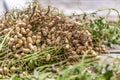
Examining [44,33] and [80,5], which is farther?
[80,5]

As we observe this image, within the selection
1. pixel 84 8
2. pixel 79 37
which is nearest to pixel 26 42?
pixel 79 37

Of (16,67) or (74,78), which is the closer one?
(74,78)

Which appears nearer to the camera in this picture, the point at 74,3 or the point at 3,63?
the point at 3,63

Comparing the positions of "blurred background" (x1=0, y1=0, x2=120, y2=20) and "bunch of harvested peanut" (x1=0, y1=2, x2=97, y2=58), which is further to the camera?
"blurred background" (x1=0, y1=0, x2=120, y2=20)

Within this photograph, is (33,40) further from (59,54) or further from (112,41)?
(112,41)

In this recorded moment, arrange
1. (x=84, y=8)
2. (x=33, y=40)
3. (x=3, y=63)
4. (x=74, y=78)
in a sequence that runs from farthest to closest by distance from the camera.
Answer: (x=84, y=8), (x=33, y=40), (x=3, y=63), (x=74, y=78)

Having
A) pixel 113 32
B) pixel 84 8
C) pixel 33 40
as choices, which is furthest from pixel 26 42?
pixel 84 8

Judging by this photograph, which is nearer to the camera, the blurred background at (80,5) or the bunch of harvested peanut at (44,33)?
the bunch of harvested peanut at (44,33)

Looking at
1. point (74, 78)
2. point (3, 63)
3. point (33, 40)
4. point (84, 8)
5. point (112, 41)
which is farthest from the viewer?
point (84, 8)

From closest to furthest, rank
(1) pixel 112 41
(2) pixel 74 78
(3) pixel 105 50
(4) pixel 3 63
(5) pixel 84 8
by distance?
(2) pixel 74 78
(4) pixel 3 63
(3) pixel 105 50
(1) pixel 112 41
(5) pixel 84 8

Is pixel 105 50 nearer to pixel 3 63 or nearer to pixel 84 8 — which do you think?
pixel 3 63
